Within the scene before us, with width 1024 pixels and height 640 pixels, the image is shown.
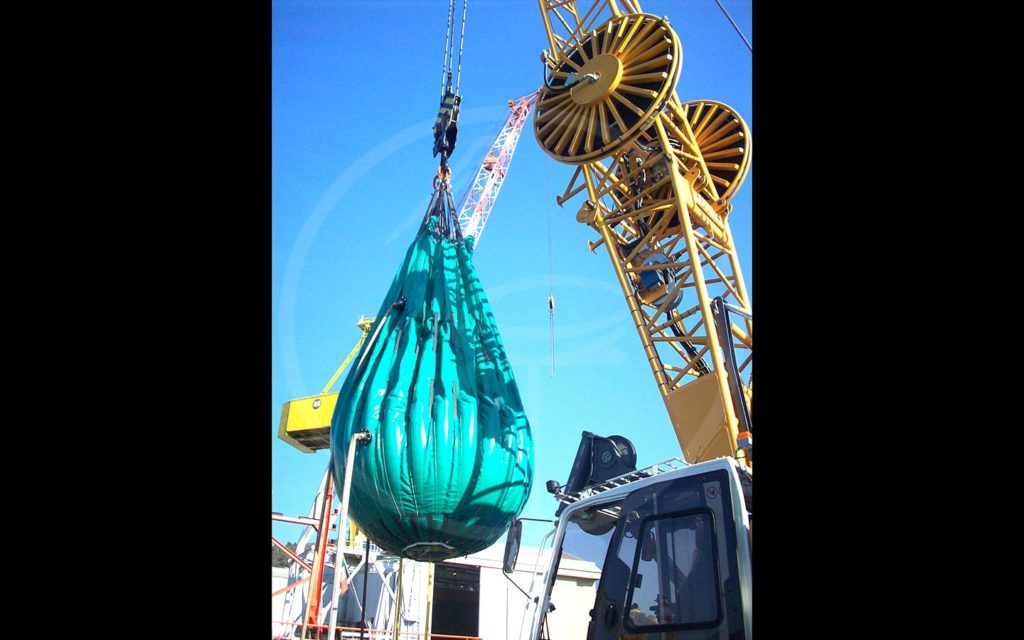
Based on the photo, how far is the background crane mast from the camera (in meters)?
10.5

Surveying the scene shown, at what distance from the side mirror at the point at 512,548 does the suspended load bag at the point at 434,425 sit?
3200 mm

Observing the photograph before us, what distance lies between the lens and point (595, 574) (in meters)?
4.37

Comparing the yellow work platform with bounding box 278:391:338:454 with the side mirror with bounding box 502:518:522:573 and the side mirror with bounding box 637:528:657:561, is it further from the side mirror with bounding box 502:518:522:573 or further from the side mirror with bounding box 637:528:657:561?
the side mirror with bounding box 637:528:657:561

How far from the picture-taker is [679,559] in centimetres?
377

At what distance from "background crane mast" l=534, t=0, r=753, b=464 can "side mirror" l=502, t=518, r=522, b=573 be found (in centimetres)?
519

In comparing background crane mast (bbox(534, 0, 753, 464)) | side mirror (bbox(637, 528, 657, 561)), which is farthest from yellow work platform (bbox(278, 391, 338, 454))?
side mirror (bbox(637, 528, 657, 561))

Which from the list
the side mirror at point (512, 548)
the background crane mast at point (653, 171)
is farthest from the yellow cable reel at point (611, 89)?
the side mirror at point (512, 548)

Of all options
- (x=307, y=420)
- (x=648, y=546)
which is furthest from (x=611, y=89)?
(x=307, y=420)

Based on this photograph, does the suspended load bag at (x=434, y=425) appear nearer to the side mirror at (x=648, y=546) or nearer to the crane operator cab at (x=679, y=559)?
the crane operator cab at (x=679, y=559)

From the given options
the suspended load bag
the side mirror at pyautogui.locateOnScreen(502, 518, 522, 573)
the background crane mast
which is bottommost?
the side mirror at pyautogui.locateOnScreen(502, 518, 522, 573)

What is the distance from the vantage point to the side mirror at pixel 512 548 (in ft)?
16.1
